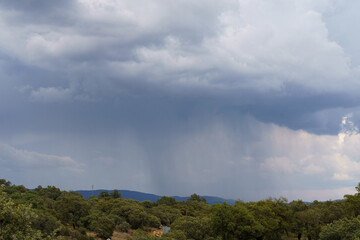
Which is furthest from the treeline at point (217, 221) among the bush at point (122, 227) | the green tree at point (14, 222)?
the green tree at point (14, 222)

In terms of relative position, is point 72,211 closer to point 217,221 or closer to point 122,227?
point 122,227

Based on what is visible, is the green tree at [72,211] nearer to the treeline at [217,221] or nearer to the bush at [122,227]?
the treeline at [217,221]

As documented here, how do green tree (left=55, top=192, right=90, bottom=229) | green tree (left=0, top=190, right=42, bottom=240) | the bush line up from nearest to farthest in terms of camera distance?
green tree (left=0, top=190, right=42, bottom=240) < green tree (left=55, top=192, right=90, bottom=229) < the bush

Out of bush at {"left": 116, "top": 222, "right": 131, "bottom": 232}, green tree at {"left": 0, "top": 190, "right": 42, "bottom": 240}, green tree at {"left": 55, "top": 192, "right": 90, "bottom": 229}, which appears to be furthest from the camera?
bush at {"left": 116, "top": 222, "right": 131, "bottom": 232}

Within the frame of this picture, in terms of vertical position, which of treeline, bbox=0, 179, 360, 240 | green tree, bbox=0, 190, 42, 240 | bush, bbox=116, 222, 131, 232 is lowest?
bush, bbox=116, 222, 131, 232

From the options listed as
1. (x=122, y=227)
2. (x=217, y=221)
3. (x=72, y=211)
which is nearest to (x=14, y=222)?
(x=217, y=221)

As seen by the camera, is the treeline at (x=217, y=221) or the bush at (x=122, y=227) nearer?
the treeline at (x=217, y=221)

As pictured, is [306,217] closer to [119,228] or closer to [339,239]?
[339,239]

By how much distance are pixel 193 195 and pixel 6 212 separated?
15075cm

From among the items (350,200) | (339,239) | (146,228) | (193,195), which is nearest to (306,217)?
(350,200)

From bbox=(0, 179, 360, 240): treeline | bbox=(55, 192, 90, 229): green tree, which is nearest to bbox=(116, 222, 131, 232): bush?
bbox=(0, 179, 360, 240): treeline

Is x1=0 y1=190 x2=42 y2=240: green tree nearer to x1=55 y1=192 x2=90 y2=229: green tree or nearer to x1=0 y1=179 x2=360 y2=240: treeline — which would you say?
x1=0 y1=179 x2=360 y2=240: treeline

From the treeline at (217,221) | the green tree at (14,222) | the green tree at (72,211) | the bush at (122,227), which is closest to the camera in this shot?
the green tree at (14,222)

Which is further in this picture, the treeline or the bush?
the bush
